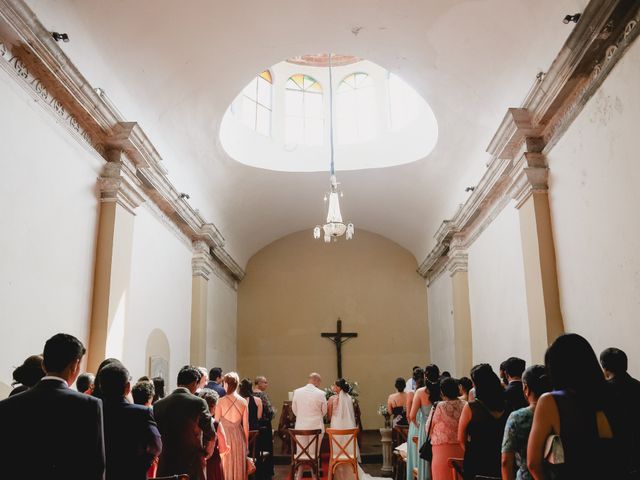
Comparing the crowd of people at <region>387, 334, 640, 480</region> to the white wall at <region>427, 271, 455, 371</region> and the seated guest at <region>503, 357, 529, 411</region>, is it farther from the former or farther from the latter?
the white wall at <region>427, 271, 455, 371</region>

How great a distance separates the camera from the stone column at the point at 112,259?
6.52 m

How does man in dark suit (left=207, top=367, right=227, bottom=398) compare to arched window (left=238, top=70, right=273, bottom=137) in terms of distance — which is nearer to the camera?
man in dark suit (left=207, top=367, right=227, bottom=398)

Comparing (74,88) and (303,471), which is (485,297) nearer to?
(303,471)

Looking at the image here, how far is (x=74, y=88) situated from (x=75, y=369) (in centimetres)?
369

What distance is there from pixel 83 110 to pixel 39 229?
139 centimetres

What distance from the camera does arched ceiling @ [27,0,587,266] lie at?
6223 millimetres

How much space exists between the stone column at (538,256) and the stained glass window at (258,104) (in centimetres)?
660

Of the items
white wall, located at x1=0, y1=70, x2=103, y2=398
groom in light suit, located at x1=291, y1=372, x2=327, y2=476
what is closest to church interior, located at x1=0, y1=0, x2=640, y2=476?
white wall, located at x1=0, y1=70, x2=103, y2=398

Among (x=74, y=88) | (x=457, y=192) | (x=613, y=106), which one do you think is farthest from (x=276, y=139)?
(x=613, y=106)

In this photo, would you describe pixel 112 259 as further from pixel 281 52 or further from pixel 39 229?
pixel 281 52

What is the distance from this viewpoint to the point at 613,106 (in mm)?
4969

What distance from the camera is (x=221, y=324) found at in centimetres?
1337

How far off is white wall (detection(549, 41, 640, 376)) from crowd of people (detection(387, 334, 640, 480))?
1.08 m

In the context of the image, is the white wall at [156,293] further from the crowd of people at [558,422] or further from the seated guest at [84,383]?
the crowd of people at [558,422]
